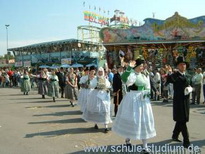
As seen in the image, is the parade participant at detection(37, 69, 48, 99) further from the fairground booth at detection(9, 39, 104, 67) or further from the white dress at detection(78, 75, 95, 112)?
the fairground booth at detection(9, 39, 104, 67)

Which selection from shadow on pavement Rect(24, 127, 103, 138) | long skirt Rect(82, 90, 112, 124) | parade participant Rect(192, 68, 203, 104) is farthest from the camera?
parade participant Rect(192, 68, 203, 104)

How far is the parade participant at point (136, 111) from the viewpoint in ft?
18.0

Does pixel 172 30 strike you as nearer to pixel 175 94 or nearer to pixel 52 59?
pixel 175 94

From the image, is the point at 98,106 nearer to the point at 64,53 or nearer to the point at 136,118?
the point at 136,118

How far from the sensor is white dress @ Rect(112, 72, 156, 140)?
5488 millimetres

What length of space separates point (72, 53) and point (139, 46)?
1905 cm

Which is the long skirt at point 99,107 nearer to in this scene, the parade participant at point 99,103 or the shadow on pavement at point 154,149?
the parade participant at point 99,103

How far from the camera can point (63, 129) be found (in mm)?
7938

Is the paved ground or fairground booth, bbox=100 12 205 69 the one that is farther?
fairground booth, bbox=100 12 205 69

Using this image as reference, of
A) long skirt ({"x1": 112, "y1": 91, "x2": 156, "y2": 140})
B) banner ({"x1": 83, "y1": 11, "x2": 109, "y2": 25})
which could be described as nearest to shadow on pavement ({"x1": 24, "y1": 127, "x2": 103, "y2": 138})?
long skirt ({"x1": 112, "y1": 91, "x2": 156, "y2": 140})

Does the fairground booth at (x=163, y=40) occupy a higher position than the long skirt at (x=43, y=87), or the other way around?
the fairground booth at (x=163, y=40)

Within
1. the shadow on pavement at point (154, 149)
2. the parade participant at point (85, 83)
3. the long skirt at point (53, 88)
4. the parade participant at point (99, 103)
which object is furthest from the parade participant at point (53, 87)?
the shadow on pavement at point (154, 149)

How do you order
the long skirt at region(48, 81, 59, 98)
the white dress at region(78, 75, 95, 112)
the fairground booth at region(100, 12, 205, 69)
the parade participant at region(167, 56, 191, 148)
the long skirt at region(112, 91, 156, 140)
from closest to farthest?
the long skirt at region(112, 91, 156, 140) → the parade participant at region(167, 56, 191, 148) → the white dress at region(78, 75, 95, 112) → the long skirt at region(48, 81, 59, 98) → the fairground booth at region(100, 12, 205, 69)

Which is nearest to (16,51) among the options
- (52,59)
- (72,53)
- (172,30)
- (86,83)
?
(52,59)
